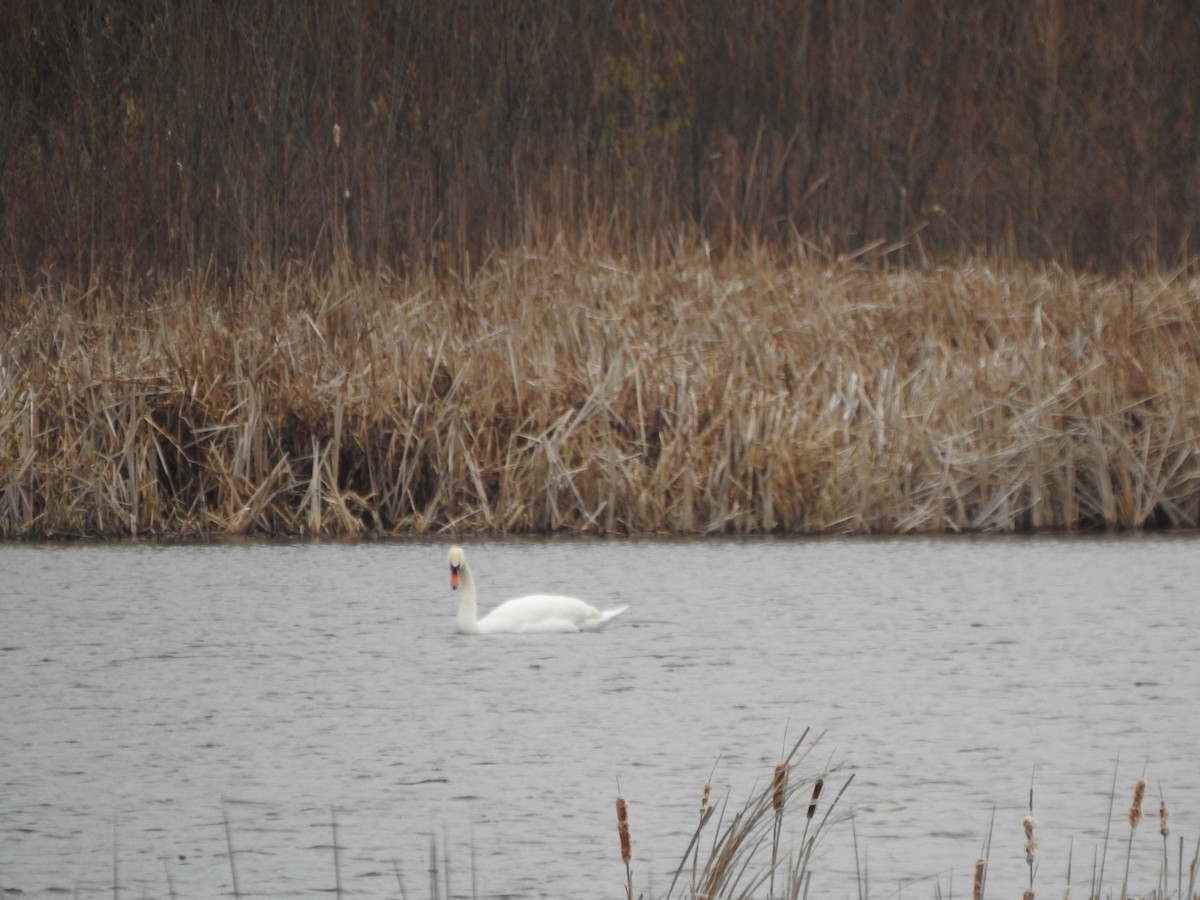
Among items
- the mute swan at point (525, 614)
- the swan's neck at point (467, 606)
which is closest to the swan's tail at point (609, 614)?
the mute swan at point (525, 614)

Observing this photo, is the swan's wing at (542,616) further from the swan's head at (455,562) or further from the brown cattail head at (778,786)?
the brown cattail head at (778,786)

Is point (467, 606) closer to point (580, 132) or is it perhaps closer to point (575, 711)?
point (575, 711)

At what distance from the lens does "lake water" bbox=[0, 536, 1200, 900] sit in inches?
198

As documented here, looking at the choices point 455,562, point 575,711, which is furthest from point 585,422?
point 575,711

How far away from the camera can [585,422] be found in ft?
38.9

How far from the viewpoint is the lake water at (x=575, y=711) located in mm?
5023

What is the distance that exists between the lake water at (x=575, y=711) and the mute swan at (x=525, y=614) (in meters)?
0.08

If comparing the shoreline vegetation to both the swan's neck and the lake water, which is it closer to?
the lake water

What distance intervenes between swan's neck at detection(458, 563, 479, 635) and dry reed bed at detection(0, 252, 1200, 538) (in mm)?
2830

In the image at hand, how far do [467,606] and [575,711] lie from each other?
5.82ft

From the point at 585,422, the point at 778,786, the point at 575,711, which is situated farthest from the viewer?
the point at 585,422

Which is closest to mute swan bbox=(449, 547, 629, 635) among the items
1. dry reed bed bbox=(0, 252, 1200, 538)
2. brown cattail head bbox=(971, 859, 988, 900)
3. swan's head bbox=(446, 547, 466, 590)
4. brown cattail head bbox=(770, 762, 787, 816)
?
swan's head bbox=(446, 547, 466, 590)

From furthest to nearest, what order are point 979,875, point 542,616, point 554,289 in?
point 554,289
point 542,616
point 979,875

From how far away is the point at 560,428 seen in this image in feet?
38.5
